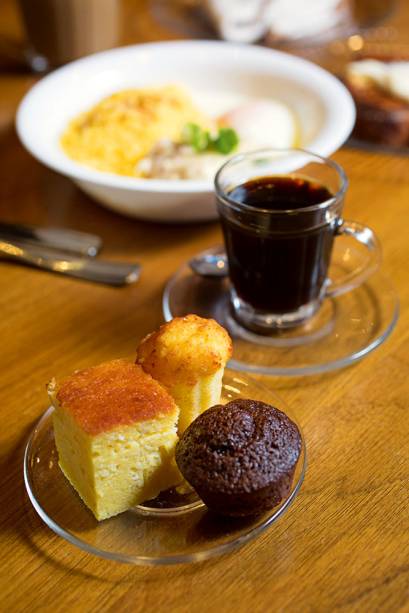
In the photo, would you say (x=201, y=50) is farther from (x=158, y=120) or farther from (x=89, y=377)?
(x=89, y=377)

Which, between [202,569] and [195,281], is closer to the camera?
[202,569]

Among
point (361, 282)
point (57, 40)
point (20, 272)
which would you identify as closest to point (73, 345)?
point (20, 272)

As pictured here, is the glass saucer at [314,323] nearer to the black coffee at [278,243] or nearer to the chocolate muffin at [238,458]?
the black coffee at [278,243]

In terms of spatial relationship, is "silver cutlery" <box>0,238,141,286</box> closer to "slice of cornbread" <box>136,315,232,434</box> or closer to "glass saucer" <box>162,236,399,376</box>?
"glass saucer" <box>162,236,399,376</box>

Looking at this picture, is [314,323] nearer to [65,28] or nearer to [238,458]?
[238,458]


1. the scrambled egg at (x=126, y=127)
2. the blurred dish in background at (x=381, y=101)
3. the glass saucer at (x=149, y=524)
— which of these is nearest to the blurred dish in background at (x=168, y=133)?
the scrambled egg at (x=126, y=127)

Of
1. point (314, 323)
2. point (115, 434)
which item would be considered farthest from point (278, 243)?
point (115, 434)

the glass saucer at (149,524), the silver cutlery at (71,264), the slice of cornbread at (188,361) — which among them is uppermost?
the slice of cornbread at (188,361)

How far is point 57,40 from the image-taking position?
181cm

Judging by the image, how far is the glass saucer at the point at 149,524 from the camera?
73 cm

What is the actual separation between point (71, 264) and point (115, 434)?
53 cm

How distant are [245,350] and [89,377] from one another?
297 mm

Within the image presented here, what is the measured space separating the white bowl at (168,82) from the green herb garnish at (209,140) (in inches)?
4.9

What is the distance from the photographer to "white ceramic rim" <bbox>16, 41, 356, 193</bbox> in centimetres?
119
